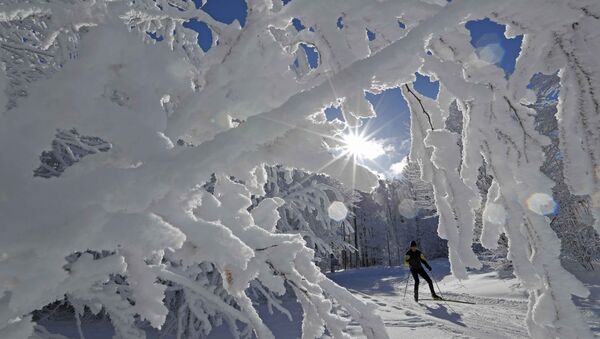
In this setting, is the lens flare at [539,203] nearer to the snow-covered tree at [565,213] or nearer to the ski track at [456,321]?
the ski track at [456,321]

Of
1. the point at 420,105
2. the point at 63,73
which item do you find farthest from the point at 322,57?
the point at 63,73

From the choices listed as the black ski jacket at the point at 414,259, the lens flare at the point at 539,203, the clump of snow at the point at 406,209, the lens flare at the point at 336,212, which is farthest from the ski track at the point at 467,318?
the clump of snow at the point at 406,209

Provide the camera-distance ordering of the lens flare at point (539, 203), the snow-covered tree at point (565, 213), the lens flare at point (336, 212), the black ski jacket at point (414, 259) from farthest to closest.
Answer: the snow-covered tree at point (565, 213)
the black ski jacket at point (414, 259)
the lens flare at point (336, 212)
the lens flare at point (539, 203)

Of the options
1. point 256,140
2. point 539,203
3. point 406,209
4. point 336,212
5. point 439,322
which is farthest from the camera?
point 406,209

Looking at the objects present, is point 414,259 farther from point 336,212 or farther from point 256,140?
point 256,140

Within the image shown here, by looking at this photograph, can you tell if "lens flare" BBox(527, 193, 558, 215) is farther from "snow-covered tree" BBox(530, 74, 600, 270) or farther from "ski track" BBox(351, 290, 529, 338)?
"snow-covered tree" BBox(530, 74, 600, 270)

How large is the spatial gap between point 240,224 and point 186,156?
34 centimetres

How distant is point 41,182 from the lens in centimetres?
56

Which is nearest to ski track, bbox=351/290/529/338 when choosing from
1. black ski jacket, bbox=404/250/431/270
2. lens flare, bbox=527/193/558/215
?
black ski jacket, bbox=404/250/431/270

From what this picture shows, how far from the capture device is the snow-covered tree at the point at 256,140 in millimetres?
560

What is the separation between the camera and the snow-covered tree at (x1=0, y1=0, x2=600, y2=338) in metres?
0.56

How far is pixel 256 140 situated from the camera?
0.60 metres

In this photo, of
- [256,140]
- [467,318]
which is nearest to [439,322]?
[467,318]

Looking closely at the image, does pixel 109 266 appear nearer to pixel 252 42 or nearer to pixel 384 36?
pixel 252 42
